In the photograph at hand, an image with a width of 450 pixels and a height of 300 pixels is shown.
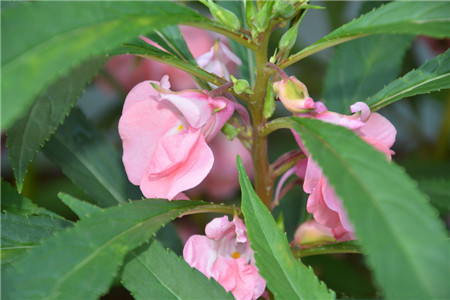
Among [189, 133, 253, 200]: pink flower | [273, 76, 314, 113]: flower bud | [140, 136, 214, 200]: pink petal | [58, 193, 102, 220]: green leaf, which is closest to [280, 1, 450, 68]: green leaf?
[273, 76, 314, 113]: flower bud

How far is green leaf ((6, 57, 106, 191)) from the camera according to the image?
2.12ft

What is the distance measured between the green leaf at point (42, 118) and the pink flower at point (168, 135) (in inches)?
2.7

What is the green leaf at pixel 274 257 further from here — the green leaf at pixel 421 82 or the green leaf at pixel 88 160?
the green leaf at pixel 88 160

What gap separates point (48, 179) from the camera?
5.20 feet

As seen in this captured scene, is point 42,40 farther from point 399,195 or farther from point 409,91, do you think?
point 409,91

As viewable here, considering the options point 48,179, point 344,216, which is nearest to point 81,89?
point 344,216

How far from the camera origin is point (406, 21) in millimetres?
505

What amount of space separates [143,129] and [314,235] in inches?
9.1

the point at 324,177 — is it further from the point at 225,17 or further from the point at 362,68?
the point at 362,68

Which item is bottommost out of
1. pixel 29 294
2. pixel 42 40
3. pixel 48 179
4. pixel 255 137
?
pixel 48 179

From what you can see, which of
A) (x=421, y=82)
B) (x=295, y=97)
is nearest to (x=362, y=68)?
(x=421, y=82)

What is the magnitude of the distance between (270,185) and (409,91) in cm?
18

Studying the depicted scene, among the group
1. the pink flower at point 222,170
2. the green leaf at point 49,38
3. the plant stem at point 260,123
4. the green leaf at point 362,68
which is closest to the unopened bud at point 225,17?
the plant stem at point 260,123

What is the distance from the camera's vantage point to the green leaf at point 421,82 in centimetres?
64
